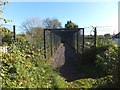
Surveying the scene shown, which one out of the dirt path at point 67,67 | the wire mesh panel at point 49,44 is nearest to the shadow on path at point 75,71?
the dirt path at point 67,67

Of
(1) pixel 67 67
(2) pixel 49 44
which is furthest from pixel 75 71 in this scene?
(2) pixel 49 44

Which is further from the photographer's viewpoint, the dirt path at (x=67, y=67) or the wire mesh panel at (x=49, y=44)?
the wire mesh panel at (x=49, y=44)

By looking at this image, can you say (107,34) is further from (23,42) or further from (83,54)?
(23,42)

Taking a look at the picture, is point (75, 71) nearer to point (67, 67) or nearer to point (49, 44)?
point (67, 67)

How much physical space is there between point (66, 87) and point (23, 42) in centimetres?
323

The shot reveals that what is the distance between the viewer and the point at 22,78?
7430mm

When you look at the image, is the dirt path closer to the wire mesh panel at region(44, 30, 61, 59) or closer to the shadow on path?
the shadow on path

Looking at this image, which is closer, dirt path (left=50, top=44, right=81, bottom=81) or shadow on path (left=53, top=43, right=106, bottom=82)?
shadow on path (left=53, top=43, right=106, bottom=82)

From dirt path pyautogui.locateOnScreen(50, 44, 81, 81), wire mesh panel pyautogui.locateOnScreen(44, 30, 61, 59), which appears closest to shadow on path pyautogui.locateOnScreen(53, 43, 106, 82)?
dirt path pyautogui.locateOnScreen(50, 44, 81, 81)

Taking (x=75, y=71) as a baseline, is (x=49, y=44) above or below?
above

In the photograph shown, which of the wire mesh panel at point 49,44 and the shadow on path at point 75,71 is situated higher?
the wire mesh panel at point 49,44

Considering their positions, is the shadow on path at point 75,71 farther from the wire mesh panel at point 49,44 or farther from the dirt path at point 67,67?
the wire mesh panel at point 49,44

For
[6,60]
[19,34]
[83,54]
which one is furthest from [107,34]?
[6,60]

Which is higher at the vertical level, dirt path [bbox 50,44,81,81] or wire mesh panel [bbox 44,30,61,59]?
wire mesh panel [bbox 44,30,61,59]
